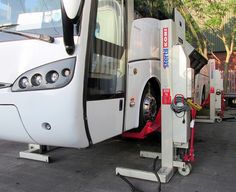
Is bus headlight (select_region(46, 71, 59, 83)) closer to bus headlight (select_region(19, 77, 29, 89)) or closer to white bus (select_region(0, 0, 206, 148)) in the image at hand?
white bus (select_region(0, 0, 206, 148))

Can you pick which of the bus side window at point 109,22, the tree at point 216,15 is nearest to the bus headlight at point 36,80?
the bus side window at point 109,22

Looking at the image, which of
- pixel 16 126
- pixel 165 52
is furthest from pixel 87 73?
pixel 165 52

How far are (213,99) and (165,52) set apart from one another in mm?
5373

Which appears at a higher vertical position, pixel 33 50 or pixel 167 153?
pixel 33 50

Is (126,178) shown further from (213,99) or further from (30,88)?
(213,99)

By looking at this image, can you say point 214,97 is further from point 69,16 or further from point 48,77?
point 69,16

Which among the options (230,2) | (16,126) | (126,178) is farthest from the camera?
(230,2)

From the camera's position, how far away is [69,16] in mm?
2650

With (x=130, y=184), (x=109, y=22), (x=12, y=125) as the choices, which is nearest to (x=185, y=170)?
(x=130, y=184)

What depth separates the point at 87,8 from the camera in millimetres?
3025

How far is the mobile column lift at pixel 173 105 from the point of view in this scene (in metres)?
3.99

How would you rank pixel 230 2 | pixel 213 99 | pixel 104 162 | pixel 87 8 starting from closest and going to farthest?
pixel 87 8
pixel 104 162
pixel 213 99
pixel 230 2

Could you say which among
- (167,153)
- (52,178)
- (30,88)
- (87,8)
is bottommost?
(52,178)

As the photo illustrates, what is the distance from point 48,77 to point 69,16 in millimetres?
681
